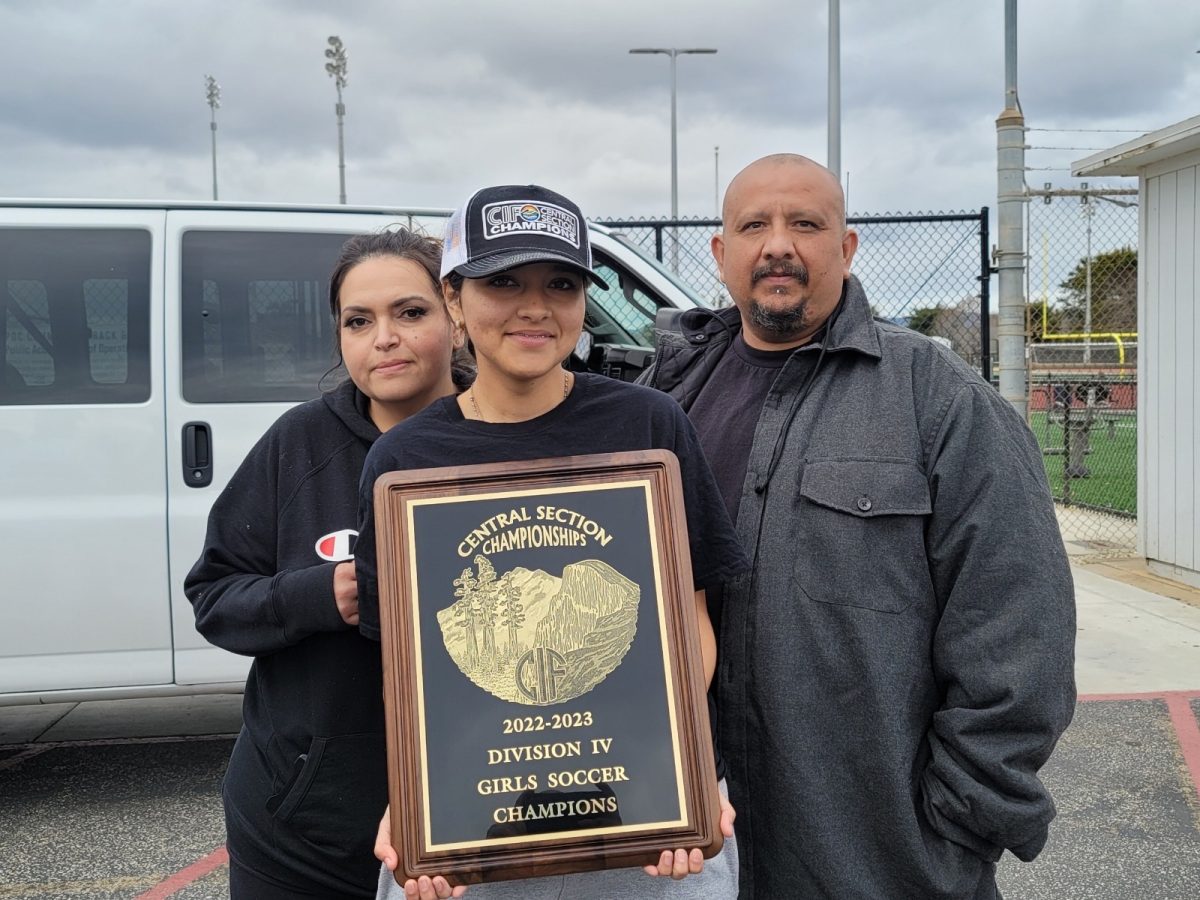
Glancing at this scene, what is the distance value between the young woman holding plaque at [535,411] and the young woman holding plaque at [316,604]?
7.7 inches

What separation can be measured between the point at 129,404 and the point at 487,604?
9.05ft

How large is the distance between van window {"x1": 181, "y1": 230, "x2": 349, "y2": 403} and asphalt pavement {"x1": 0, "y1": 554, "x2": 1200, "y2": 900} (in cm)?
163

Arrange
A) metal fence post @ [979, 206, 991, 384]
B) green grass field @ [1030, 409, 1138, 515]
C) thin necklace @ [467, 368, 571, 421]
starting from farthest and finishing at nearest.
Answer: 1. green grass field @ [1030, 409, 1138, 515]
2. metal fence post @ [979, 206, 991, 384]
3. thin necklace @ [467, 368, 571, 421]

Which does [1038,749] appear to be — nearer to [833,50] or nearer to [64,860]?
[64,860]

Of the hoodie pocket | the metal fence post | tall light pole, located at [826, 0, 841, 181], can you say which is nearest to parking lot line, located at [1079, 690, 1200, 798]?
the metal fence post

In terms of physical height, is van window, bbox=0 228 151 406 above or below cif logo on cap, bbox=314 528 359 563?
above

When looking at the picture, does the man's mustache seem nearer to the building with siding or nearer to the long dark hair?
the long dark hair

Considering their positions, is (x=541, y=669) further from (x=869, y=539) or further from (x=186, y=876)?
(x=186, y=876)

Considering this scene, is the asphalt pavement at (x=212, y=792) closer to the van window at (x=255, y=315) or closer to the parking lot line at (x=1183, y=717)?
the parking lot line at (x=1183, y=717)

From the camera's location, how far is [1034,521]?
174 cm

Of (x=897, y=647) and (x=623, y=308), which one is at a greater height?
(x=623, y=308)

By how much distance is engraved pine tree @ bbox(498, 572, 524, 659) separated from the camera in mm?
1467

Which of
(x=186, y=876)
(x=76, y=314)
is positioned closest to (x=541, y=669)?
(x=186, y=876)

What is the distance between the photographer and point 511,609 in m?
1.48
